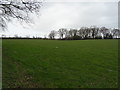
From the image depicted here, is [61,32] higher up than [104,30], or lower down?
lower down

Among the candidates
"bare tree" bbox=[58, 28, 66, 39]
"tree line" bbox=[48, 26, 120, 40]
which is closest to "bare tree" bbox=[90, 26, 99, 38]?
"tree line" bbox=[48, 26, 120, 40]

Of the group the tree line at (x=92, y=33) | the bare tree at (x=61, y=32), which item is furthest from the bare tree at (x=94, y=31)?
the bare tree at (x=61, y=32)

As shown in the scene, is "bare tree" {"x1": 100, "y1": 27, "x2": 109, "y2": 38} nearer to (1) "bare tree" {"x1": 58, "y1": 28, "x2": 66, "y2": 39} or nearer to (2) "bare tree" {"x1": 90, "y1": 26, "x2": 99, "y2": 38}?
(2) "bare tree" {"x1": 90, "y1": 26, "x2": 99, "y2": 38}

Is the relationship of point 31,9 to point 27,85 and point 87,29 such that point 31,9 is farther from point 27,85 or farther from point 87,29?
point 87,29

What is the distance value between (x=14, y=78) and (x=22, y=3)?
1248 centimetres

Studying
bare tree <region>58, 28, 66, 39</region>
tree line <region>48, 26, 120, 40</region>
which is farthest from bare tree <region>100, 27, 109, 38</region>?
bare tree <region>58, 28, 66, 39</region>

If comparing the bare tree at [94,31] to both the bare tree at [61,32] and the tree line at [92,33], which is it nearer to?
the tree line at [92,33]

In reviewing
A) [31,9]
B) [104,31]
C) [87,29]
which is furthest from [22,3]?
[104,31]

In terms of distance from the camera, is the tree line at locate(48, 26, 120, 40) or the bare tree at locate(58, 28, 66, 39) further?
the bare tree at locate(58, 28, 66, 39)

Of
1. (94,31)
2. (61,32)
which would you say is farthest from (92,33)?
(61,32)

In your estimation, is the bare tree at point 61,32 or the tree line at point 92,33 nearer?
the tree line at point 92,33

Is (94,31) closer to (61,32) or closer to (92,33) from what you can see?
(92,33)

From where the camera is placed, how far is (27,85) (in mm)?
7555

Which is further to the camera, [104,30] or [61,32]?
[61,32]
